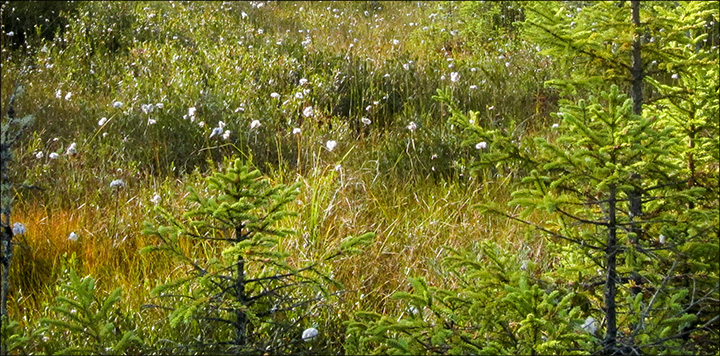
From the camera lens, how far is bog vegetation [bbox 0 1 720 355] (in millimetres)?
2471

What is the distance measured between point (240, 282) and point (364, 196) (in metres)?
1.86

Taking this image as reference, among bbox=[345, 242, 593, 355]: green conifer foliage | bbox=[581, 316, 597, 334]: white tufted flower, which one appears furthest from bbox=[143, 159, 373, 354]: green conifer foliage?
bbox=[581, 316, 597, 334]: white tufted flower

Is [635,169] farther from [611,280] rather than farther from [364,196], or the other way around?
[364,196]

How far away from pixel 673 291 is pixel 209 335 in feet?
5.81

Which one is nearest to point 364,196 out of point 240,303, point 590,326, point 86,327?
point 240,303

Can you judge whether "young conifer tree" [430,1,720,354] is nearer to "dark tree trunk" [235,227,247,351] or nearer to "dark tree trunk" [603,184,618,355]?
"dark tree trunk" [603,184,618,355]

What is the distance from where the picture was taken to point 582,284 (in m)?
2.77

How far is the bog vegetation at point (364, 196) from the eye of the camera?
97.3 inches

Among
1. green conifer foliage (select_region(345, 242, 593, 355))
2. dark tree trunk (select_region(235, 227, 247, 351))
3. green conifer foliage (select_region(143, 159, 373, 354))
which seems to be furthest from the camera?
dark tree trunk (select_region(235, 227, 247, 351))

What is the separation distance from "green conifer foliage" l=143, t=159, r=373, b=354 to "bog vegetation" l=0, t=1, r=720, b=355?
0.05ft

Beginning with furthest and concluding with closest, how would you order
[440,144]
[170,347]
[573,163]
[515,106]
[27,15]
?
[27,15] < [515,106] < [440,144] < [170,347] < [573,163]

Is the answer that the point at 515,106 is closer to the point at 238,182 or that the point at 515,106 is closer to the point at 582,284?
the point at 582,284

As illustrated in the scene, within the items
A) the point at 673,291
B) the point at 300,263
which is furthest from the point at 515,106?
the point at 673,291

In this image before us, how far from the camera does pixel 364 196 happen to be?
4430mm
